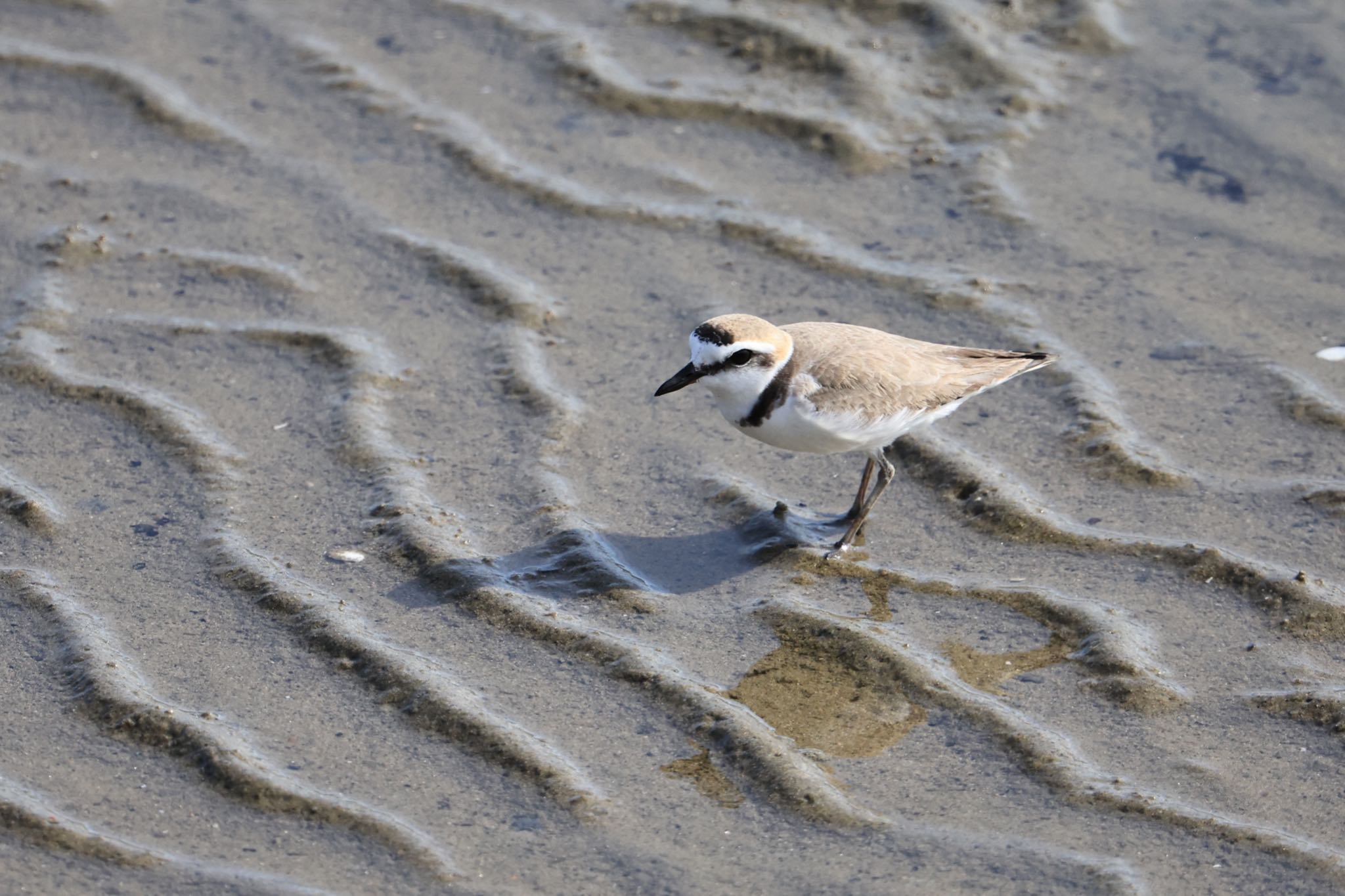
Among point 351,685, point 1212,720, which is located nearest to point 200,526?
point 351,685

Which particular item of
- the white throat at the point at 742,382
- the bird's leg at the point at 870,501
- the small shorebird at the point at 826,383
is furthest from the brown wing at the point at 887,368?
the bird's leg at the point at 870,501

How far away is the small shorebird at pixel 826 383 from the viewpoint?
16.9 feet

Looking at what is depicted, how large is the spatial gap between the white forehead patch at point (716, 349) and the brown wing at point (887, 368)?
0.57ft

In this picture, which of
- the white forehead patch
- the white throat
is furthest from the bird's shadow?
the white forehead patch

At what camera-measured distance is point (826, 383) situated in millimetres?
5180

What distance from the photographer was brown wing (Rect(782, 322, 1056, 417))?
17.0 ft

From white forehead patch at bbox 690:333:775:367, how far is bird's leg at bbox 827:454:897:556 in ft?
2.16

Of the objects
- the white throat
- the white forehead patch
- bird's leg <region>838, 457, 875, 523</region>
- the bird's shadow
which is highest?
the white forehead patch

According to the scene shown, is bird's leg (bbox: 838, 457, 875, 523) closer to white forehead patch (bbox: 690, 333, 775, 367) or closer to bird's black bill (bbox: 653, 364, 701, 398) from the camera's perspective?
white forehead patch (bbox: 690, 333, 775, 367)

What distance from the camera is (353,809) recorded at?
13.9ft

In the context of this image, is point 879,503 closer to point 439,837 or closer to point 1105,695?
point 1105,695

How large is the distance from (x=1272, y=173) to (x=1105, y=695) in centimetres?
360

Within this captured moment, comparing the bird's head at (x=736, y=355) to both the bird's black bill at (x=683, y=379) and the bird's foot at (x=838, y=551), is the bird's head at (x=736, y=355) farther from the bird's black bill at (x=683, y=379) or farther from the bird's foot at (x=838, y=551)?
the bird's foot at (x=838, y=551)

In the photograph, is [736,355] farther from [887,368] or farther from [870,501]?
[870,501]
